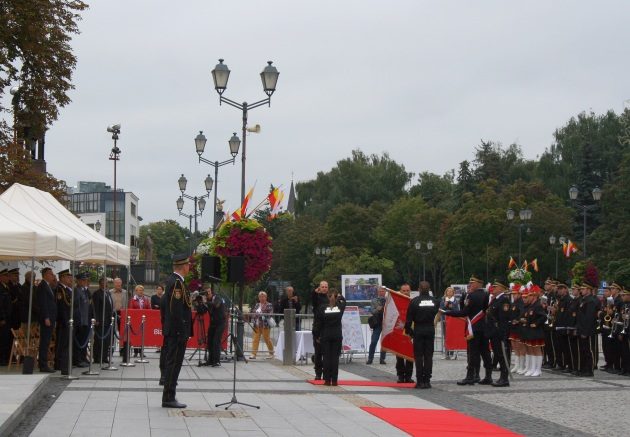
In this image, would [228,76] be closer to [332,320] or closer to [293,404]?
[332,320]

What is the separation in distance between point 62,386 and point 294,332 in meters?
8.64

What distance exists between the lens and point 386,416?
1441cm

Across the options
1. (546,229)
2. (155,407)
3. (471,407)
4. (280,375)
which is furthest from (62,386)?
(546,229)

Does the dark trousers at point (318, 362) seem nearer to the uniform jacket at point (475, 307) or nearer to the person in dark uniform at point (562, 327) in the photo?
the uniform jacket at point (475, 307)

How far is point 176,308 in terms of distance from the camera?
14164mm

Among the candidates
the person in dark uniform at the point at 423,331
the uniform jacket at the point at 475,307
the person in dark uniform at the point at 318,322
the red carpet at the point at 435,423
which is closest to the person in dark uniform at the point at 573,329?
the uniform jacket at the point at 475,307

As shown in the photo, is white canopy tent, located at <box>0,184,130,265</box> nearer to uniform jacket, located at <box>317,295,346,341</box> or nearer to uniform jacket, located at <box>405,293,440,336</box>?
uniform jacket, located at <box>317,295,346,341</box>

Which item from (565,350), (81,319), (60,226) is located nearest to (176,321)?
(60,226)

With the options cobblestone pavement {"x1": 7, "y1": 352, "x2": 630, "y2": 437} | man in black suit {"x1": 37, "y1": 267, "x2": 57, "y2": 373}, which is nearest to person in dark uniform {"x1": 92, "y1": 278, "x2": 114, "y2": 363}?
cobblestone pavement {"x1": 7, "y1": 352, "x2": 630, "y2": 437}

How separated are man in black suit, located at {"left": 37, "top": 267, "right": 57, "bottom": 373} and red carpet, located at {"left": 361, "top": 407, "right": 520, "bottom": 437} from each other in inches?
296

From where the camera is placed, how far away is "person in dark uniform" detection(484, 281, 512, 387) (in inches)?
786

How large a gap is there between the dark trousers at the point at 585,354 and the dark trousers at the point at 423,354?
14.8 feet

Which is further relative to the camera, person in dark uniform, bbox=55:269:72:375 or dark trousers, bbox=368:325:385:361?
dark trousers, bbox=368:325:385:361

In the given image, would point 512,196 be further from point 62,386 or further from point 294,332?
point 62,386
